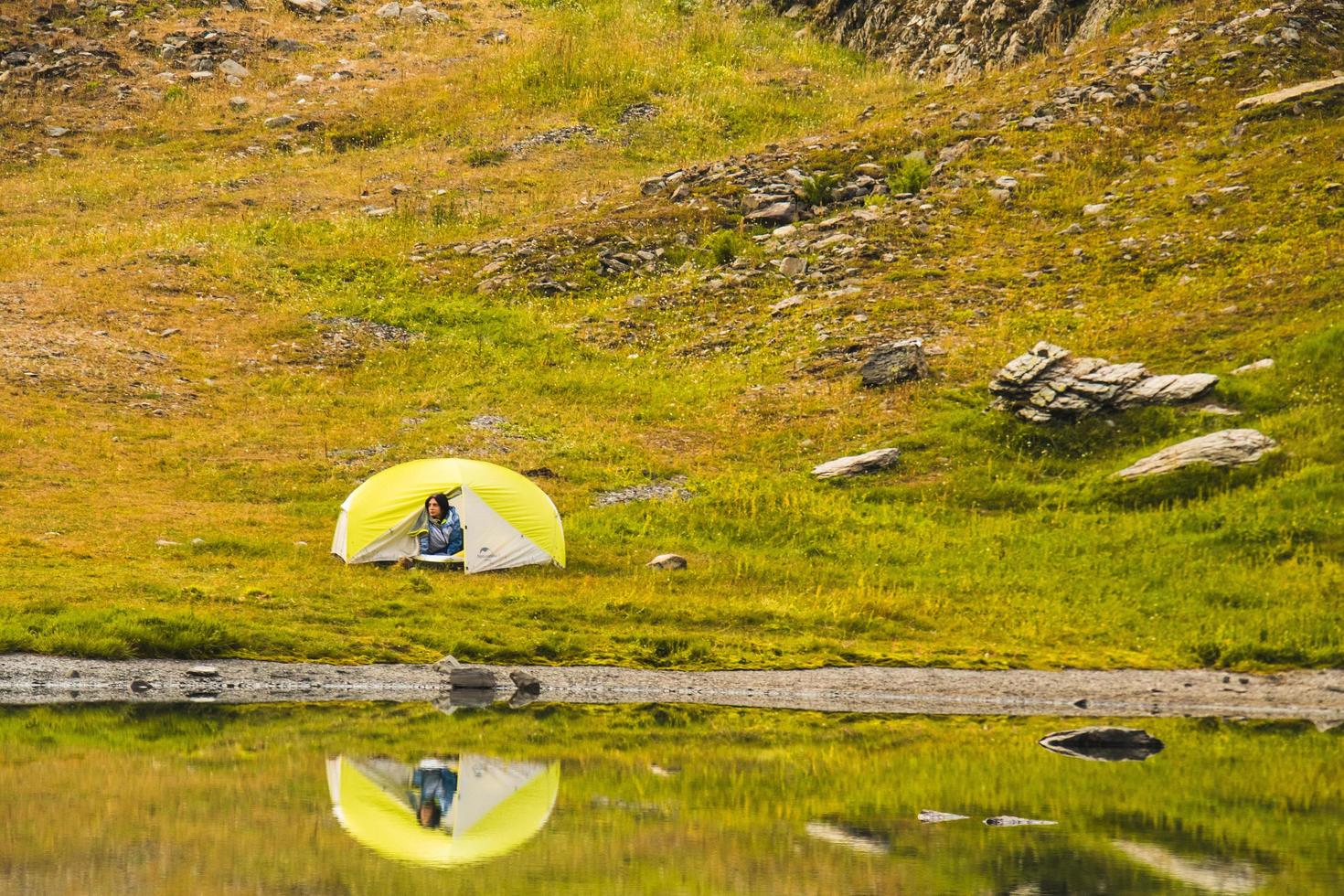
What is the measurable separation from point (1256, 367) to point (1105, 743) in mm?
18710

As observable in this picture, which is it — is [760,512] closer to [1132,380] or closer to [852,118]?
[1132,380]

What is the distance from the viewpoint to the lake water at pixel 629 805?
13.0m

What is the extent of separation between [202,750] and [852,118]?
45896mm

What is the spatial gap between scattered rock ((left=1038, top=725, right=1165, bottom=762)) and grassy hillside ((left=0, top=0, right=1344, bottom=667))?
557cm

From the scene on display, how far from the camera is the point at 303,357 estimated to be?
147 ft

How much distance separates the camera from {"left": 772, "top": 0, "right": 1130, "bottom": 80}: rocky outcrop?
2341 inches

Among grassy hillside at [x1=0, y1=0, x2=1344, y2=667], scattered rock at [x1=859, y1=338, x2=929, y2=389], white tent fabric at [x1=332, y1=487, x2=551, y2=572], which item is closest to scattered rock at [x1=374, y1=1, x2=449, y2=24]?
grassy hillside at [x1=0, y1=0, x2=1344, y2=667]

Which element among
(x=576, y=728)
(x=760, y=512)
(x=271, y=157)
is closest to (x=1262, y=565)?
(x=760, y=512)

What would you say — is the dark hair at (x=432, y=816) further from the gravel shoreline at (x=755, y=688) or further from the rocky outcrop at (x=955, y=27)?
the rocky outcrop at (x=955, y=27)

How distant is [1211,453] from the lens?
31797 mm

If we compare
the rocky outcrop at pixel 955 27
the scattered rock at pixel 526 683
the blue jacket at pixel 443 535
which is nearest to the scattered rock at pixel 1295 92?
the rocky outcrop at pixel 955 27

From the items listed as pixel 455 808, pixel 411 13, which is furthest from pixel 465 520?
pixel 411 13

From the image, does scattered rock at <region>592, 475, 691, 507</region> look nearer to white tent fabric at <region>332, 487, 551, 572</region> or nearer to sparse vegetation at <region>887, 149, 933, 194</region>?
white tent fabric at <region>332, 487, 551, 572</region>

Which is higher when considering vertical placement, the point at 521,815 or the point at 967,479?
the point at 521,815
